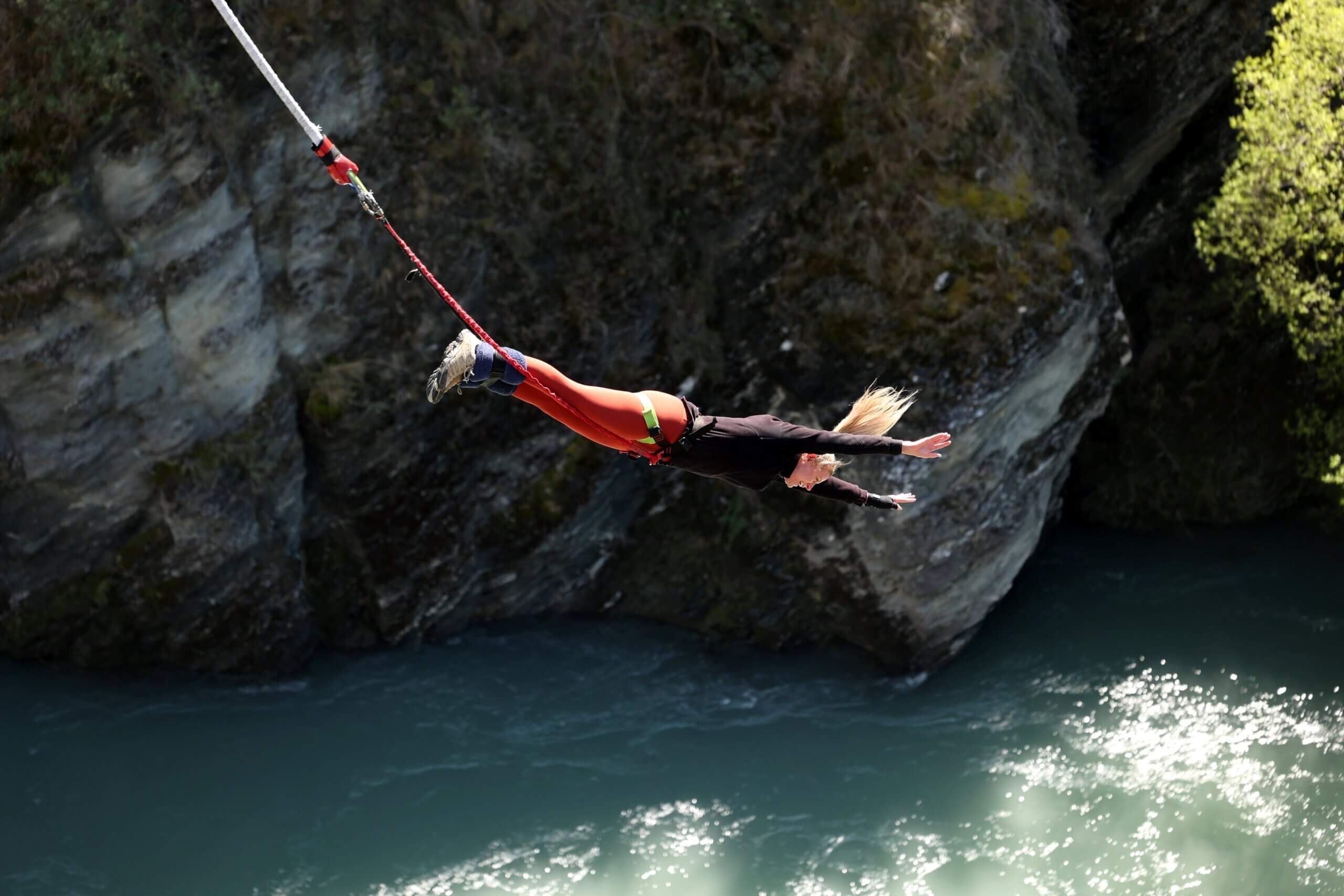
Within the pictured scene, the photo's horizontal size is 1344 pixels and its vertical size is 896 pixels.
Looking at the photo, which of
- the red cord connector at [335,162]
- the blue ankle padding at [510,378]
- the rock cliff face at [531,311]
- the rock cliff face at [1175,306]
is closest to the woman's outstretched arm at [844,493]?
the blue ankle padding at [510,378]

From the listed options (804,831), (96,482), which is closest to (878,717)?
(804,831)

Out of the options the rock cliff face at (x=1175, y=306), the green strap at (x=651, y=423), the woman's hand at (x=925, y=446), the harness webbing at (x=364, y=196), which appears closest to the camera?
the harness webbing at (x=364, y=196)

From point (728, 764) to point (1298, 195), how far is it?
23.3 ft

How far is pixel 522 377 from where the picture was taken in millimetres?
4809

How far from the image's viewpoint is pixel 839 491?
5.56 meters

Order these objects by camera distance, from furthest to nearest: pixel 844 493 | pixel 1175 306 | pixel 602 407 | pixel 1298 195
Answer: pixel 1175 306
pixel 1298 195
pixel 844 493
pixel 602 407

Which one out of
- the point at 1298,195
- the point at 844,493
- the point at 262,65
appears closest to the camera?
the point at 262,65

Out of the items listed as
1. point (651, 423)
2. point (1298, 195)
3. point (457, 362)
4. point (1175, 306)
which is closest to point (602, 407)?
point (651, 423)

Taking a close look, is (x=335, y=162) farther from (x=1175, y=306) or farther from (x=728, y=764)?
(x=1175, y=306)

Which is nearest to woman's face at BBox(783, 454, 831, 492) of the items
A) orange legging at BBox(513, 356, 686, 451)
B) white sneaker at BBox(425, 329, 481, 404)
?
orange legging at BBox(513, 356, 686, 451)

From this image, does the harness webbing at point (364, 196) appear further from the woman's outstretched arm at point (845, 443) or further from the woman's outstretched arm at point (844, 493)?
the woman's outstretched arm at point (844, 493)

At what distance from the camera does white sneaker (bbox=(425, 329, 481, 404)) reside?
467 cm

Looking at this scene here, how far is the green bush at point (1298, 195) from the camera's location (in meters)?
9.86

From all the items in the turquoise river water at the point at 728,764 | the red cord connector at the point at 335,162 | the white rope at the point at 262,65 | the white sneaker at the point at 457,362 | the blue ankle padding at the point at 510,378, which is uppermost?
the white rope at the point at 262,65
